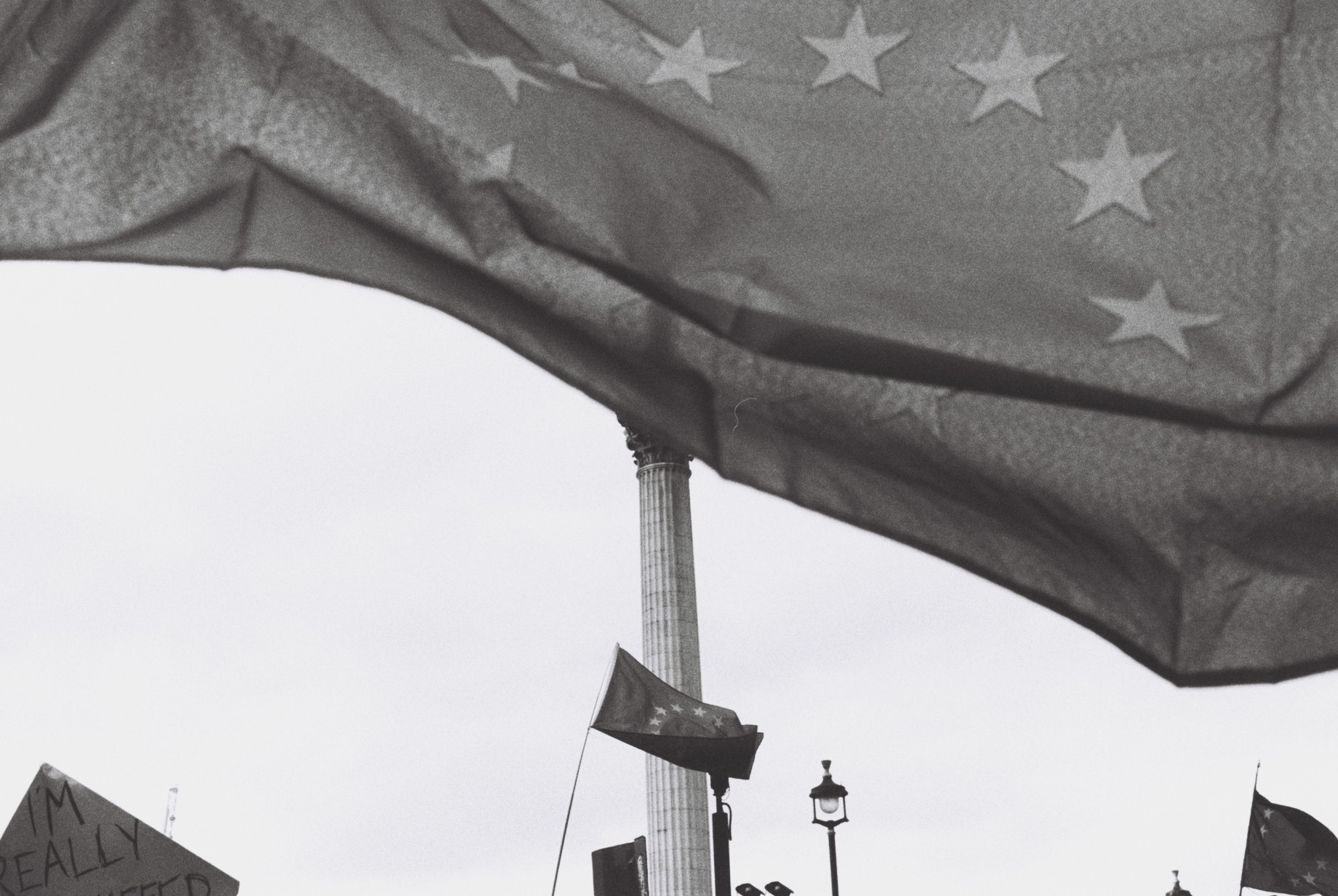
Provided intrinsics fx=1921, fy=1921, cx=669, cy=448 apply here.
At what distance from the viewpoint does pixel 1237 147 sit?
3248 mm

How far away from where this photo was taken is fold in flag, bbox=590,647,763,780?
35.5 ft

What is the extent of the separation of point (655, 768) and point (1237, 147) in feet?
94.1

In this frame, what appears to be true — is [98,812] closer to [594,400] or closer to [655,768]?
[594,400]

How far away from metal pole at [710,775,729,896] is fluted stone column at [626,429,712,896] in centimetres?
1828

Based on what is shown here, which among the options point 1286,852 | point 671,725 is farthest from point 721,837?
point 1286,852

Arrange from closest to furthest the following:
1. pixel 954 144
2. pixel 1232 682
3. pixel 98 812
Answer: pixel 1232 682, pixel 954 144, pixel 98 812

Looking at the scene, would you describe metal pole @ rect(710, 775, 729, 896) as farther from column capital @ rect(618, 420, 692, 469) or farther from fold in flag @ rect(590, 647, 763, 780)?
column capital @ rect(618, 420, 692, 469)

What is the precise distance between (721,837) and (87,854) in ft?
11.9

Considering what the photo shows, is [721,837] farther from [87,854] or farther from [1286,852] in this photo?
[1286,852]

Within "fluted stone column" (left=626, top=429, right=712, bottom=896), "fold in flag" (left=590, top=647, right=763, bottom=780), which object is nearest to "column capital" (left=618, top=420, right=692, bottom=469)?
"fluted stone column" (left=626, top=429, right=712, bottom=896)

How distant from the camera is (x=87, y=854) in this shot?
419 inches

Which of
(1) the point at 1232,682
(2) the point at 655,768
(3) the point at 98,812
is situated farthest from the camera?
(2) the point at 655,768

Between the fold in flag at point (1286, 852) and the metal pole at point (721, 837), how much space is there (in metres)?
9.78

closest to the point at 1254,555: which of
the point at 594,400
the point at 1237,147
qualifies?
the point at 1237,147
